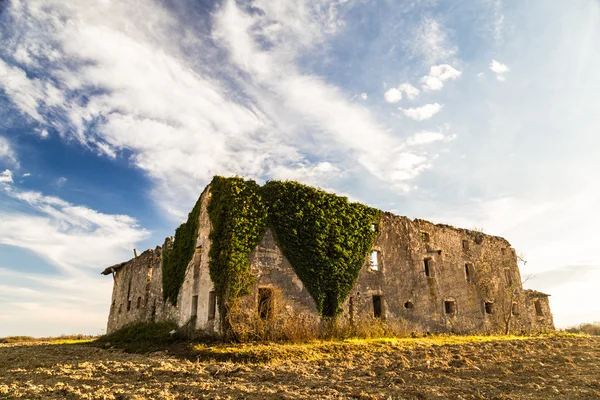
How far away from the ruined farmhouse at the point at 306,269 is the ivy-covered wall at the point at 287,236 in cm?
4

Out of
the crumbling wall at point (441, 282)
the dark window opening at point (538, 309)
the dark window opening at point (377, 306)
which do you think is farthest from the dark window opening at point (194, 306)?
the dark window opening at point (538, 309)

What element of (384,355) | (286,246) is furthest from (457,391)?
(286,246)

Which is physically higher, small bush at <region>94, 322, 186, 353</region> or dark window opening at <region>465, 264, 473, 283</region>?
dark window opening at <region>465, 264, 473, 283</region>

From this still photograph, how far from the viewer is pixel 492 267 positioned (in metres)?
27.0

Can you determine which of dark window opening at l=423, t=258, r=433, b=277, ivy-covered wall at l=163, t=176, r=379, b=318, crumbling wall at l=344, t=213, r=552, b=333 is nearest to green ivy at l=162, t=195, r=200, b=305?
ivy-covered wall at l=163, t=176, r=379, b=318

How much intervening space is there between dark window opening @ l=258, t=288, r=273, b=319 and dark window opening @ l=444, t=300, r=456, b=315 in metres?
12.1

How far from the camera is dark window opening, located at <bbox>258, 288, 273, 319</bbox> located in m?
15.6

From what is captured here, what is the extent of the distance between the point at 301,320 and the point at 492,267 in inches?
673

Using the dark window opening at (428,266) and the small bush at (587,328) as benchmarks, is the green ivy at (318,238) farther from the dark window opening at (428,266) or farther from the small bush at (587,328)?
the small bush at (587,328)

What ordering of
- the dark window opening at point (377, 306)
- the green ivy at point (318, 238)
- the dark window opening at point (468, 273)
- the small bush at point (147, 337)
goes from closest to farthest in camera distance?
the small bush at point (147, 337) < the green ivy at point (318, 238) < the dark window opening at point (377, 306) < the dark window opening at point (468, 273)

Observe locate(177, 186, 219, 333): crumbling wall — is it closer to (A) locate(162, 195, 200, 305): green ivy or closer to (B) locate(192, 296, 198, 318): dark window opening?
(B) locate(192, 296, 198, 318): dark window opening

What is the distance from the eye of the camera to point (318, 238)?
699 inches

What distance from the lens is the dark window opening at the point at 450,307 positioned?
22966 millimetres

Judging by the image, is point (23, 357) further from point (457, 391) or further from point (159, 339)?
point (457, 391)
